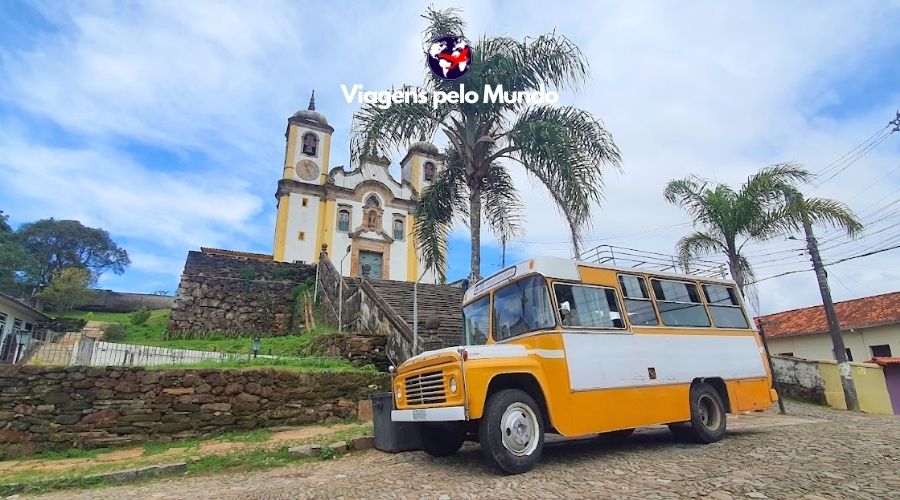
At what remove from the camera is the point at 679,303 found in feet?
24.7

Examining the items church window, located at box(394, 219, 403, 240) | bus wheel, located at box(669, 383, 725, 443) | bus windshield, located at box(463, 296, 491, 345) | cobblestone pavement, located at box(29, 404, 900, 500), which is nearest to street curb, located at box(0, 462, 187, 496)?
cobblestone pavement, located at box(29, 404, 900, 500)

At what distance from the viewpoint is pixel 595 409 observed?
591 centimetres

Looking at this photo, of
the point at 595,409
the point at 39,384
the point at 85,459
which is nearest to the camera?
the point at 595,409

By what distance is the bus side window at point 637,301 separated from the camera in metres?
6.82

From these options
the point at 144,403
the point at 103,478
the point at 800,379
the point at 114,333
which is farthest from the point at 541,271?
the point at 114,333

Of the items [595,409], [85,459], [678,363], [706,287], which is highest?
[706,287]

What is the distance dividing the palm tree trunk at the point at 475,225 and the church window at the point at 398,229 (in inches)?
843

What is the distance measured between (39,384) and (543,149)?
33.5ft

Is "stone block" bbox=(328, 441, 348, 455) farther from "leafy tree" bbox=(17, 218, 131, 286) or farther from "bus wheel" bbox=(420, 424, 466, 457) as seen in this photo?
"leafy tree" bbox=(17, 218, 131, 286)

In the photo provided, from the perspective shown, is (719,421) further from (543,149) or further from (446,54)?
(446,54)

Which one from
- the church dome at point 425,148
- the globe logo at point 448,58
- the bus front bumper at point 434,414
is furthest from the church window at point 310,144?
the bus front bumper at point 434,414

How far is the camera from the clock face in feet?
103

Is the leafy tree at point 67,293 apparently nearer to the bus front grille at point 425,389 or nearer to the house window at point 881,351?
the bus front grille at point 425,389

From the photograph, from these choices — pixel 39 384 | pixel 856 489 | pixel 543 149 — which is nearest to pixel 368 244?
pixel 543 149
